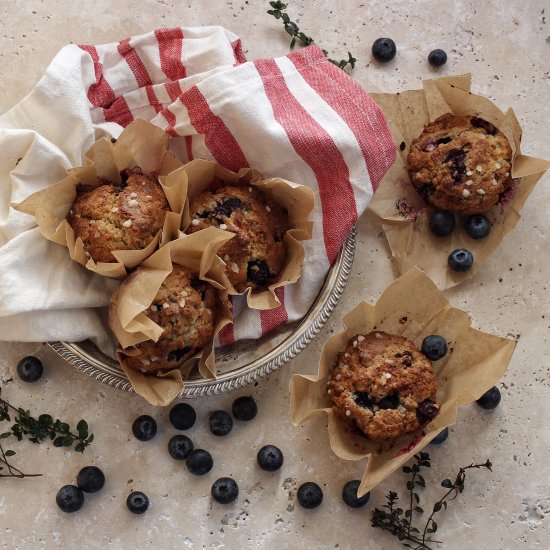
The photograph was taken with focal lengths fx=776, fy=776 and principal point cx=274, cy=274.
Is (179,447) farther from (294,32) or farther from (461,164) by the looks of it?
(294,32)

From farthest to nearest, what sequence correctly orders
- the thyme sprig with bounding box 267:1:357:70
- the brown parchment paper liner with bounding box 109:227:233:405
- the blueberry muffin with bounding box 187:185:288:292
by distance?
the thyme sprig with bounding box 267:1:357:70 → the blueberry muffin with bounding box 187:185:288:292 → the brown parchment paper liner with bounding box 109:227:233:405

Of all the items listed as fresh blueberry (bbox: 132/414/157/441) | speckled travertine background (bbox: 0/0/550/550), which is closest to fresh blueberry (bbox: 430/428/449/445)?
speckled travertine background (bbox: 0/0/550/550)

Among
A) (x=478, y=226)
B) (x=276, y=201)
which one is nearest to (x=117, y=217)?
(x=276, y=201)

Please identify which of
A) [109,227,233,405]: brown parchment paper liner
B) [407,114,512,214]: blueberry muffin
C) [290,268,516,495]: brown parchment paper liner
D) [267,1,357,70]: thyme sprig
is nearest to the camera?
[109,227,233,405]: brown parchment paper liner

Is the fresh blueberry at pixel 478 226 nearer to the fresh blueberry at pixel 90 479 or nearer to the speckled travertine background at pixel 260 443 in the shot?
the speckled travertine background at pixel 260 443

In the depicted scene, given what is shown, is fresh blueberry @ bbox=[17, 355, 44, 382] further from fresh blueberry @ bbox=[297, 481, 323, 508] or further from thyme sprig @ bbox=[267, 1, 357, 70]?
thyme sprig @ bbox=[267, 1, 357, 70]

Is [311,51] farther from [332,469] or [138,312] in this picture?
[332,469]
